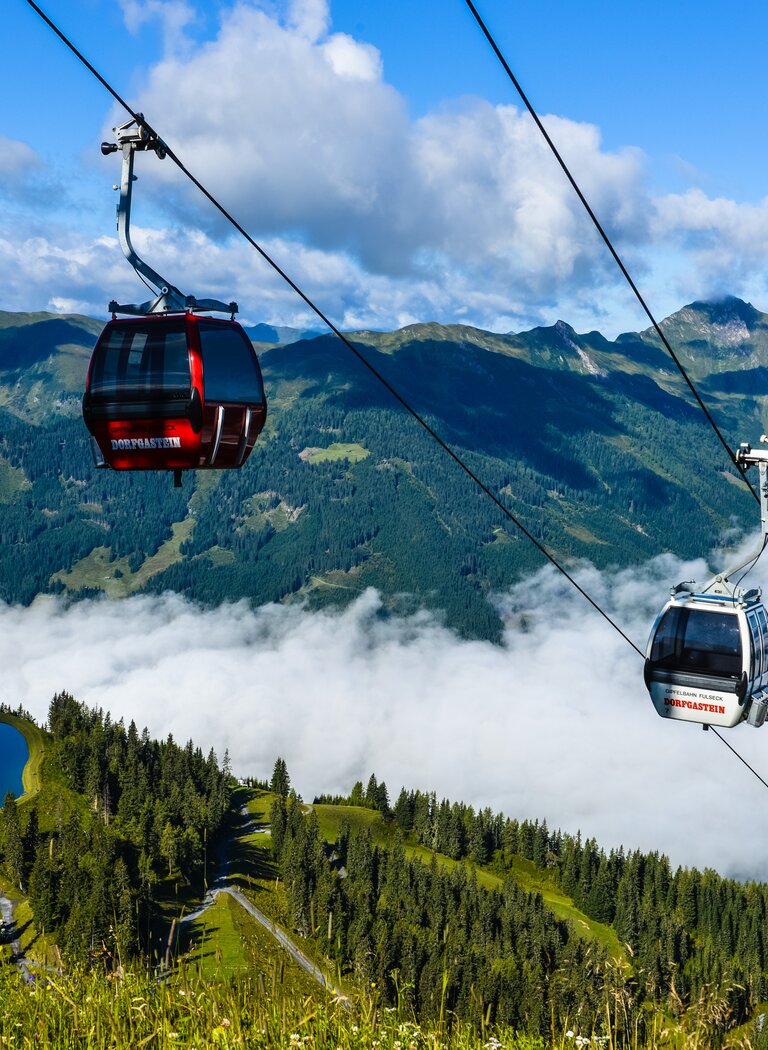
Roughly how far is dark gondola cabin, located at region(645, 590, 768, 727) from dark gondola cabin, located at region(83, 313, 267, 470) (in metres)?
15.7

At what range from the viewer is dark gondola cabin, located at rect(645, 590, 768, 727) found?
1161 inches

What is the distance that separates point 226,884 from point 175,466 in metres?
139

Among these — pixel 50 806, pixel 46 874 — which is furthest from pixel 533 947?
pixel 50 806

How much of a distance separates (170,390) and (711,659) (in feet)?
60.7

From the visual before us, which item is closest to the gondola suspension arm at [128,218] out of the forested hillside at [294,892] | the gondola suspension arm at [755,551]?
the gondola suspension arm at [755,551]

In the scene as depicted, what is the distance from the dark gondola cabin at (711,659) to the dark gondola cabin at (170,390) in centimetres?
1575

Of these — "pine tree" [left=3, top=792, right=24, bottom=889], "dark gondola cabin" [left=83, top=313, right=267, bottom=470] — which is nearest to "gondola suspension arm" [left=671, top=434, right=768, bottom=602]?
"dark gondola cabin" [left=83, top=313, right=267, bottom=470]

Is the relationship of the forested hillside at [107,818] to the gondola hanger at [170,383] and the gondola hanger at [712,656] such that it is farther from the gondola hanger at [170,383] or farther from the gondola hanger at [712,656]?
the gondola hanger at [170,383]

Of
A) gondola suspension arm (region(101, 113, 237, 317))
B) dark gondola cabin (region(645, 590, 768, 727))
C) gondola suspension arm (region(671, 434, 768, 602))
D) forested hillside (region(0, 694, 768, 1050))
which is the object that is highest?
gondola suspension arm (region(101, 113, 237, 317))

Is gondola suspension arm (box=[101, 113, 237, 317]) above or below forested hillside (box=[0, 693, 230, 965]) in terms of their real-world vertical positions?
above

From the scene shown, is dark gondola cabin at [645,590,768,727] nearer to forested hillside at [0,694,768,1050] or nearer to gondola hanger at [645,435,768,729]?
gondola hanger at [645,435,768,729]

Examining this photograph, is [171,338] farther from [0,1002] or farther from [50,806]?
[50,806]

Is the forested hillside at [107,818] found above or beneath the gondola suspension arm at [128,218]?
beneath

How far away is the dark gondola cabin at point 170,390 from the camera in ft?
67.9
